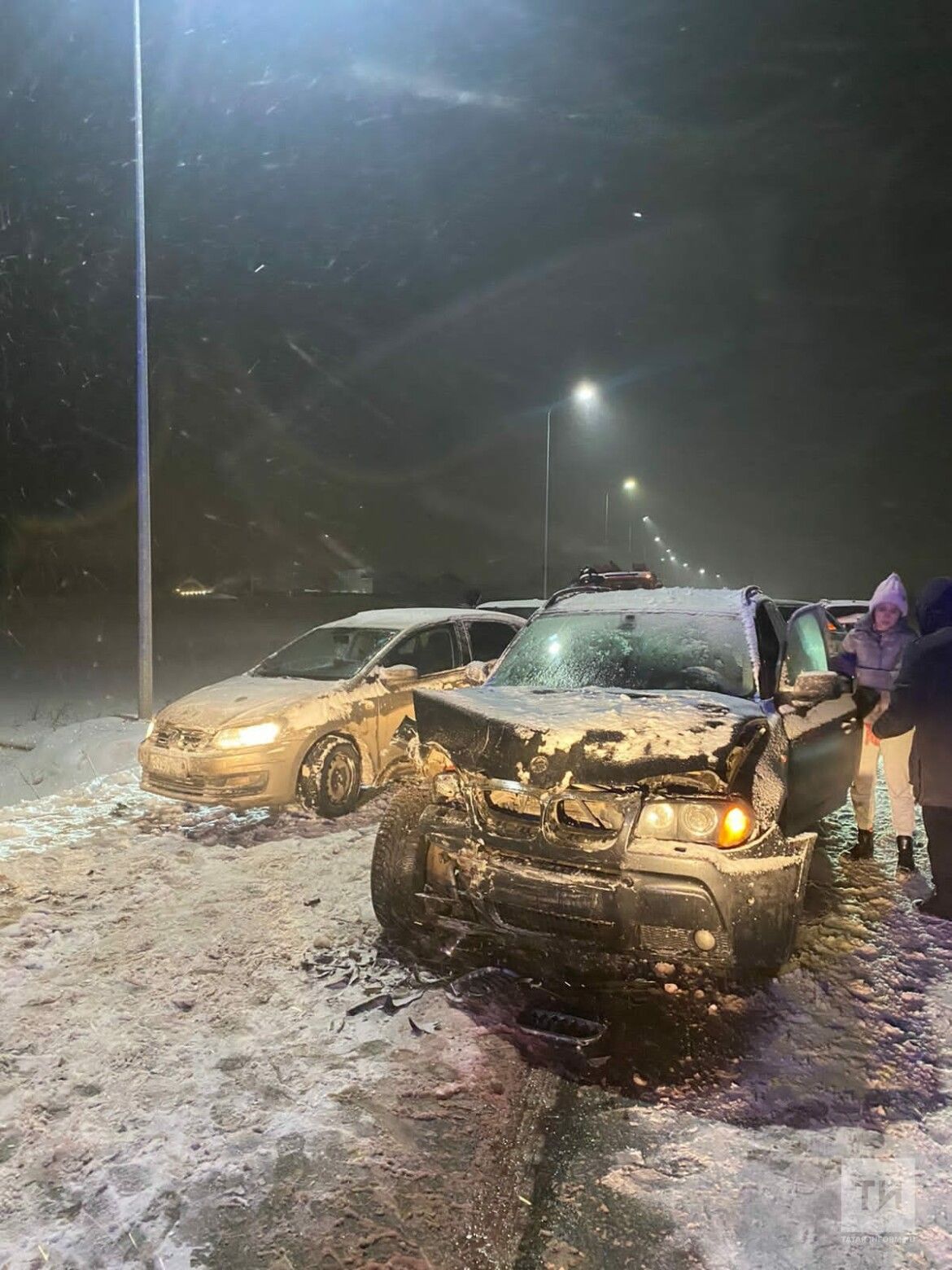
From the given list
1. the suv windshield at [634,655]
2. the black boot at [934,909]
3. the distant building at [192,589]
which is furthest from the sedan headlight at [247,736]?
the distant building at [192,589]

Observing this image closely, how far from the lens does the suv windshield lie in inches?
189

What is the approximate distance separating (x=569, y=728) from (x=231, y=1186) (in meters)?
2.06

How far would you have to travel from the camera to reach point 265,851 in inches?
235

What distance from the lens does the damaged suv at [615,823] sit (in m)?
3.44

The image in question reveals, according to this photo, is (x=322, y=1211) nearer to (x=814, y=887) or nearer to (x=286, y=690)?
(x=814, y=887)

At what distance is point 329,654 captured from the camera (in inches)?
311

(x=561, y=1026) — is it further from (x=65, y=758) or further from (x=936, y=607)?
(x=65, y=758)

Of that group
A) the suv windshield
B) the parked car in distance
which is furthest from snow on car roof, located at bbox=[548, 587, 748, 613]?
the parked car in distance

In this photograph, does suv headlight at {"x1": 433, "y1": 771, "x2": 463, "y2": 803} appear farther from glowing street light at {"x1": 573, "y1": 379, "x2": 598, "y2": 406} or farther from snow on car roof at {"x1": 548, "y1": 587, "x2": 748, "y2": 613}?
glowing street light at {"x1": 573, "y1": 379, "x2": 598, "y2": 406}

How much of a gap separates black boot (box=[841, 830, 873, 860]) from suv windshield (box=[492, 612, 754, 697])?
2024mm

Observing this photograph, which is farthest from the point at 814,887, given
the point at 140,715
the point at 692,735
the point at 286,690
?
the point at 140,715

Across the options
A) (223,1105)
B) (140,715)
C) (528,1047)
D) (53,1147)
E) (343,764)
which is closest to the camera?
(53,1147)

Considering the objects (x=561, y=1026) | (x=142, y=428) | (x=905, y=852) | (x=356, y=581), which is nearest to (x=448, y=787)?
(x=561, y=1026)
